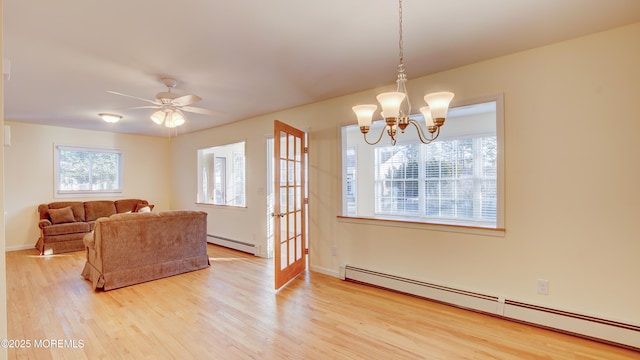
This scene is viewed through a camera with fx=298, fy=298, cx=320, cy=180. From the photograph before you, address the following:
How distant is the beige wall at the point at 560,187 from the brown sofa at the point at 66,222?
5.66 metres

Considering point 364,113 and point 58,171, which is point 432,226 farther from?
point 58,171

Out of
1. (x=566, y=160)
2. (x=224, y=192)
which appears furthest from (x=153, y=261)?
(x=566, y=160)

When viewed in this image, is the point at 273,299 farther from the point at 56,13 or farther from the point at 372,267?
the point at 56,13

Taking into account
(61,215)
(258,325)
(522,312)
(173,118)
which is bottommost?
(258,325)

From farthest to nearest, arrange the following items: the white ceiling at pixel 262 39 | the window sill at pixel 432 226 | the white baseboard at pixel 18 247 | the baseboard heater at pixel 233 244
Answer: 1. the white baseboard at pixel 18 247
2. the baseboard heater at pixel 233 244
3. the window sill at pixel 432 226
4. the white ceiling at pixel 262 39

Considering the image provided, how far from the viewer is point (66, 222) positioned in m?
5.47

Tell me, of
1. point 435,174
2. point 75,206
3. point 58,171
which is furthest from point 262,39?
point 58,171

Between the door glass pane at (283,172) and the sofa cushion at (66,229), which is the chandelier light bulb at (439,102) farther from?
the sofa cushion at (66,229)

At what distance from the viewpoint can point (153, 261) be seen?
3908mm

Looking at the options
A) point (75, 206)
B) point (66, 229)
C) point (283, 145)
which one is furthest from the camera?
point (75, 206)

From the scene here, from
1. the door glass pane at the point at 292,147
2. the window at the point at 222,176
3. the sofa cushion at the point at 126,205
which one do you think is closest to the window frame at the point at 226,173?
the window at the point at 222,176

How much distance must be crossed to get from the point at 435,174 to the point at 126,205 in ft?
21.3

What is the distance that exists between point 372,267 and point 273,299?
49.8 inches

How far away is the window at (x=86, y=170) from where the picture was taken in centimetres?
604
